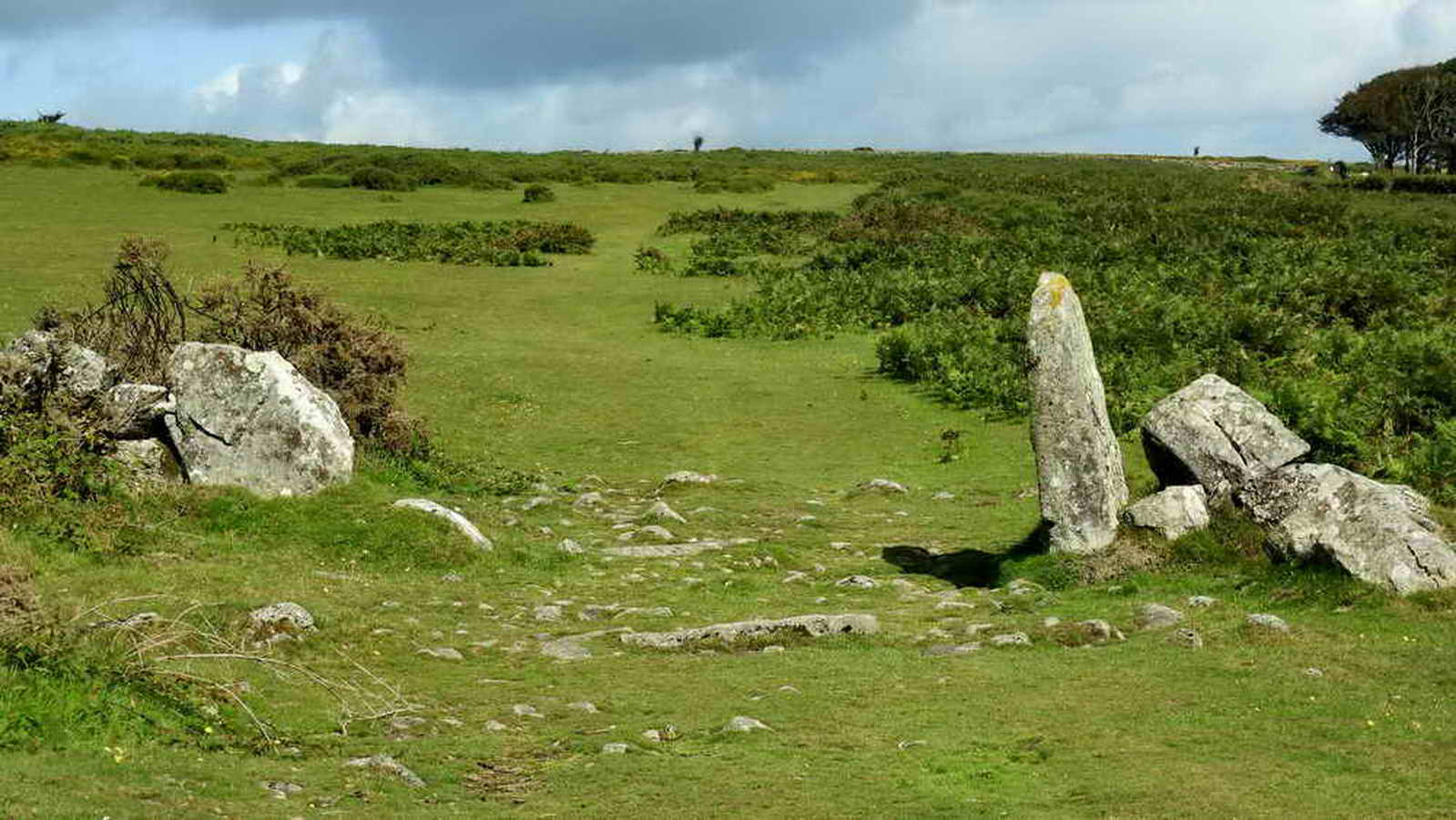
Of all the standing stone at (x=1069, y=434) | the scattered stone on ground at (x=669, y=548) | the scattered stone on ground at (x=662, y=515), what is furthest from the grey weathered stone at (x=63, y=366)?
the standing stone at (x=1069, y=434)

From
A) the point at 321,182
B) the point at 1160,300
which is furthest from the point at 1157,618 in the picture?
the point at 321,182

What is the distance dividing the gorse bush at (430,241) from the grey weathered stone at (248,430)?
31342mm

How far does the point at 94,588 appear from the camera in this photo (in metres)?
15.7

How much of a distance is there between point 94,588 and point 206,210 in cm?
4707

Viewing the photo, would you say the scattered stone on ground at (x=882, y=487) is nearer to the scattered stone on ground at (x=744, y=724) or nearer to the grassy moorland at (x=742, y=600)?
the grassy moorland at (x=742, y=600)

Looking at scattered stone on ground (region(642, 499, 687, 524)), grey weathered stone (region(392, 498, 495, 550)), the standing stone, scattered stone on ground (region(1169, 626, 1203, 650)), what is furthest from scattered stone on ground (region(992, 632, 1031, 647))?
scattered stone on ground (region(642, 499, 687, 524))

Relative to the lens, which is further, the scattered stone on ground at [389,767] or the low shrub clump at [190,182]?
the low shrub clump at [190,182]

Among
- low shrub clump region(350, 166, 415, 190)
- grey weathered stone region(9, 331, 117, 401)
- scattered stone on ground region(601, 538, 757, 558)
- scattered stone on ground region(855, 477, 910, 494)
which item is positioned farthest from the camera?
low shrub clump region(350, 166, 415, 190)

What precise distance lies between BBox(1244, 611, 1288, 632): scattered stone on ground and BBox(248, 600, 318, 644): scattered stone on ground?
9.79m

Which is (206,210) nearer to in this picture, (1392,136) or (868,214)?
(868,214)

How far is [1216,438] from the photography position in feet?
64.0

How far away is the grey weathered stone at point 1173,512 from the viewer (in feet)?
60.9

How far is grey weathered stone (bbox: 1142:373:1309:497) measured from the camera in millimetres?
19172

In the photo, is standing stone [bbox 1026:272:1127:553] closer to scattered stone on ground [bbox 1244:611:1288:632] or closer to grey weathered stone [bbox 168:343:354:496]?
scattered stone on ground [bbox 1244:611:1288:632]
